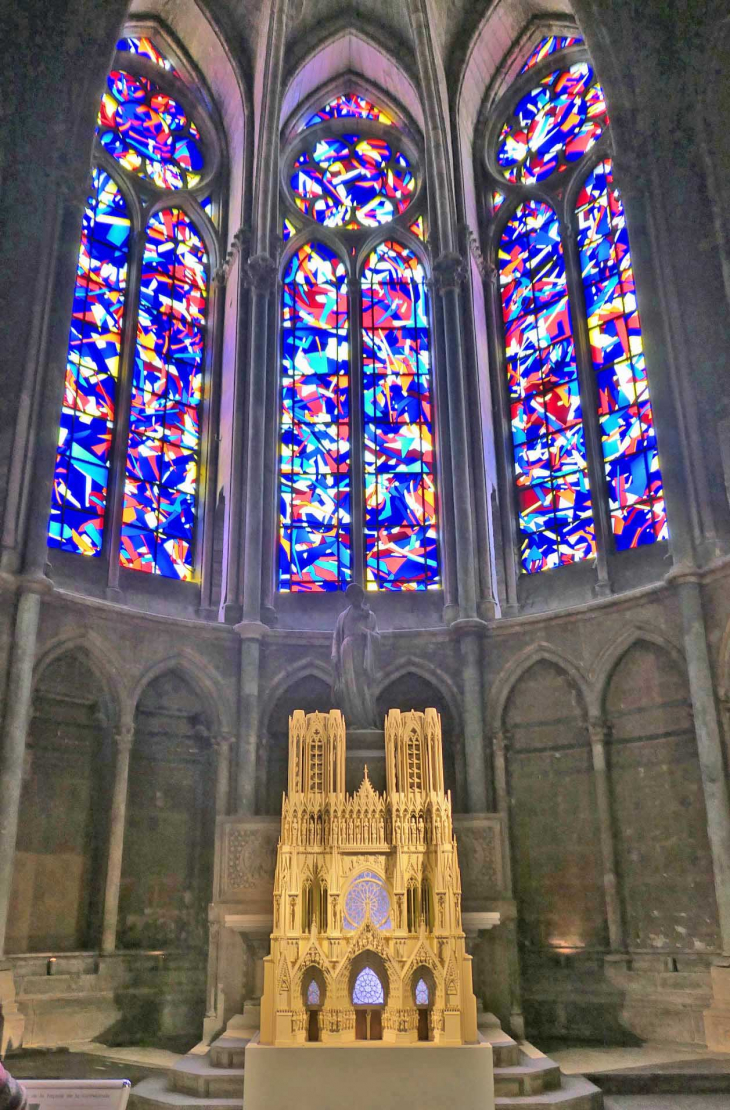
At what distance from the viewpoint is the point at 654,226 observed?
1291cm

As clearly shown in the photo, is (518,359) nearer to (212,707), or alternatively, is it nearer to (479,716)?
(479,716)

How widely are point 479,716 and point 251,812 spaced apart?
3138mm

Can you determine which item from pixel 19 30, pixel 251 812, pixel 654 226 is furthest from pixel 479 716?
pixel 19 30

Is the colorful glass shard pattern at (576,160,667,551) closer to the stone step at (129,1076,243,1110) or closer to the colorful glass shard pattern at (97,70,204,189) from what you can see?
the colorful glass shard pattern at (97,70,204,189)

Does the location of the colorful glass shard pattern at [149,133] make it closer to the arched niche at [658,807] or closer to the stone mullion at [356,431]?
the stone mullion at [356,431]

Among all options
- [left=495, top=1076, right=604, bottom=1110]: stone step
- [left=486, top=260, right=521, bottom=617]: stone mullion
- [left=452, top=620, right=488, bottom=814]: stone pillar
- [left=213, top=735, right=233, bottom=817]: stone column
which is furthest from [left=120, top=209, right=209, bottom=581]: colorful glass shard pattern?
[left=495, top=1076, right=604, bottom=1110]: stone step

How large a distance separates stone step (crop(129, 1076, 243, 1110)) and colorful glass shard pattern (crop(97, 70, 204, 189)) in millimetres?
13081

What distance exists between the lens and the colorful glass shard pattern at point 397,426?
47.5 feet

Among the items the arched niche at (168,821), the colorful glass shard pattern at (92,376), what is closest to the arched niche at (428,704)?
the arched niche at (168,821)

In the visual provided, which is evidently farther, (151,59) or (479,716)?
→ (151,59)

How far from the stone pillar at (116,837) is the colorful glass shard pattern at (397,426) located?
426 cm

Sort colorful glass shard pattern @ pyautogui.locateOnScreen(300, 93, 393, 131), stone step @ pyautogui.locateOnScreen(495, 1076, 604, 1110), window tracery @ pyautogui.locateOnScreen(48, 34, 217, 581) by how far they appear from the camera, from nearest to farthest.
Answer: stone step @ pyautogui.locateOnScreen(495, 1076, 604, 1110), window tracery @ pyautogui.locateOnScreen(48, 34, 217, 581), colorful glass shard pattern @ pyautogui.locateOnScreen(300, 93, 393, 131)

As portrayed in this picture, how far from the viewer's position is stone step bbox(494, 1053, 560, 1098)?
304 inches

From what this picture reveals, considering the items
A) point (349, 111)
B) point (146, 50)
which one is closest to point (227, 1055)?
point (146, 50)
